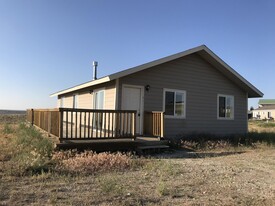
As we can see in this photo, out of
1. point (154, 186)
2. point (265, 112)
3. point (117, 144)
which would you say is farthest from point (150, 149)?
point (265, 112)

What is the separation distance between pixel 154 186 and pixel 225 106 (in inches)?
434

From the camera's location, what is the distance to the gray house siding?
514 inches

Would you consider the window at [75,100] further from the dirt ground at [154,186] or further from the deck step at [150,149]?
the dirt ground at [154,186]

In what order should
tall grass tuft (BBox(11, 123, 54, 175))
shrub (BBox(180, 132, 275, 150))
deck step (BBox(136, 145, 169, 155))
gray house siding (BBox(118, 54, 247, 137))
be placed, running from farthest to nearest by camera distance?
gray house siding (BBox(118, 54, 247, 137)) < shrub (BBox(180, 132, 275, 150)) < deck step (BBox(136, 145, 169, 155)) < tall grass tuft (BBox(11, 123, 54, 175))

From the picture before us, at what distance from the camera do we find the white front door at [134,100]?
40.5ft

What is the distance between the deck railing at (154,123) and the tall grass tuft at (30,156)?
4.29m

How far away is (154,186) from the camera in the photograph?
6.01m

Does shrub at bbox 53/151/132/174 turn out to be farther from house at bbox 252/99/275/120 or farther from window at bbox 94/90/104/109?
house at bbox 252/99/275/120

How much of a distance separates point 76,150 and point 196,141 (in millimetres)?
6036

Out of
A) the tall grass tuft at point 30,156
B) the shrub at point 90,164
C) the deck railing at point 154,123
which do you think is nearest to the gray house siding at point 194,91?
the deck railing at point 154,123

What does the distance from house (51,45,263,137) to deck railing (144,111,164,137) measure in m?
0.14

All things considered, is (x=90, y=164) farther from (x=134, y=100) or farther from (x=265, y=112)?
(x=265, y=112)

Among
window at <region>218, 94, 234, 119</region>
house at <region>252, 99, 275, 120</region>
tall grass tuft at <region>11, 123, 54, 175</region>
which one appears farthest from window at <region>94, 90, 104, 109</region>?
house at <region>252, 99, 275, 120</region>

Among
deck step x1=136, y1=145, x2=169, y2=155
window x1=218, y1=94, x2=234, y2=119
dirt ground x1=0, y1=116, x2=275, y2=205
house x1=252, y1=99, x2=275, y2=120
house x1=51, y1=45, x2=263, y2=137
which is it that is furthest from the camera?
house x1=252, y1=99, x2=275, y2=120
